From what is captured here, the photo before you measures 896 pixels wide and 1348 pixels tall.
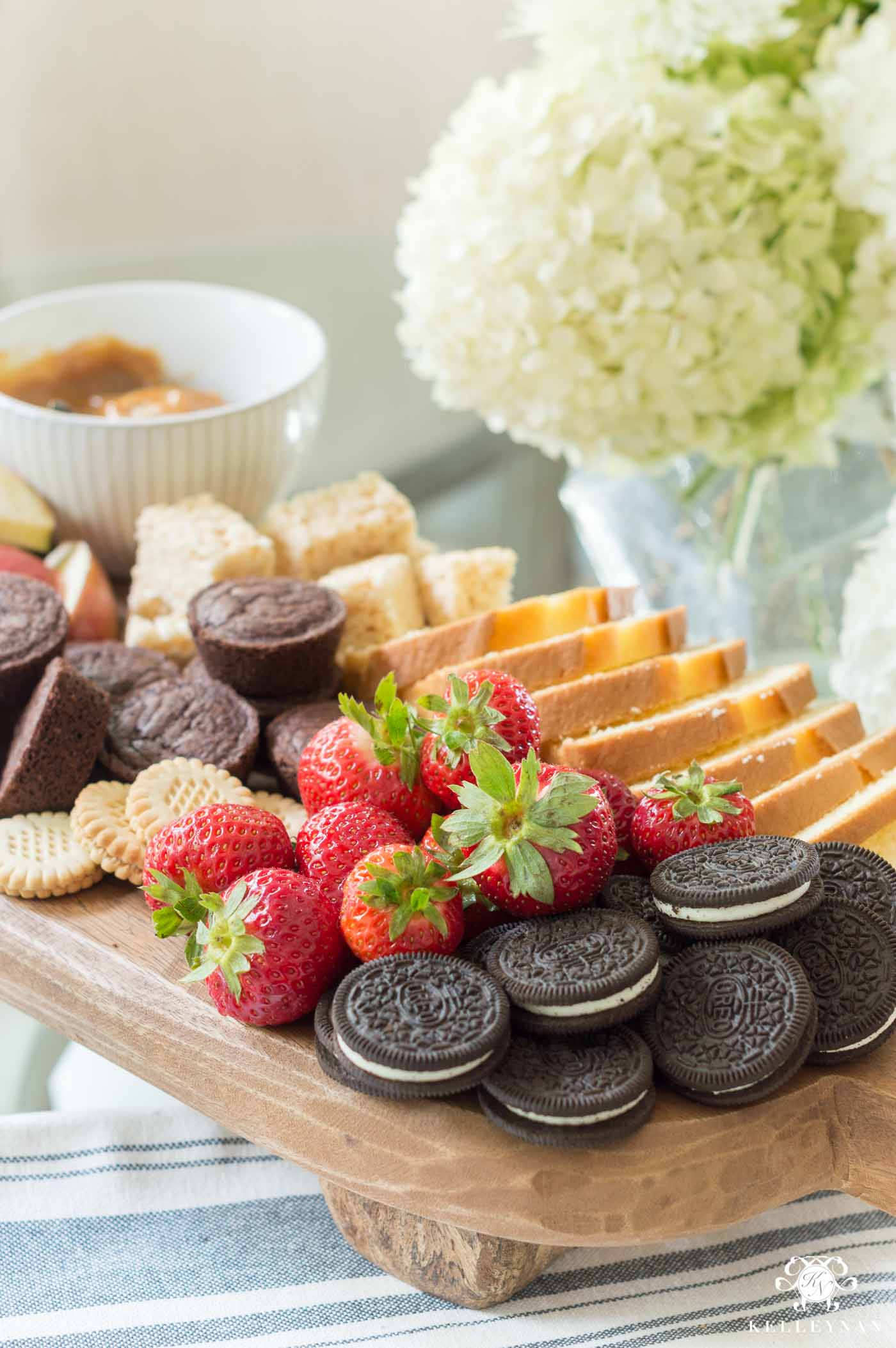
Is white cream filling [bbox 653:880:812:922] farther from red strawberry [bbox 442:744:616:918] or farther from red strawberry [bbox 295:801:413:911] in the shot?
red strawberry [bbox 295:801:413:911]

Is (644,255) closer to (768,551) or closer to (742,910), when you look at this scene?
(768,551)

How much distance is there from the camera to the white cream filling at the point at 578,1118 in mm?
1089

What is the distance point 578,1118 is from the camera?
109 centimetres

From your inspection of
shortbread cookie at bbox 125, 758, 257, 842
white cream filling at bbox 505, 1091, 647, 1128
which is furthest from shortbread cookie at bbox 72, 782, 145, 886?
white cream filling at bbox 505, 1091, 647, 1128

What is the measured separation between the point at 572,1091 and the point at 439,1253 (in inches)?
13.0

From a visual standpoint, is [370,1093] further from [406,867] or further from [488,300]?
[488,300]

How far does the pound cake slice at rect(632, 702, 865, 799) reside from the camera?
1561 millimetres

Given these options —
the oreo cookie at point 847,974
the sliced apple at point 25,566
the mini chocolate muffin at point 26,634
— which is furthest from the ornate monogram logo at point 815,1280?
the sliced apple at point 25,566

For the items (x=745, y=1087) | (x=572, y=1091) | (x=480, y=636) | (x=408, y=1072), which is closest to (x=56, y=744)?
(x=480, y=636)

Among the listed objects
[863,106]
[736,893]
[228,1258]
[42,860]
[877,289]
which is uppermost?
[863,106]

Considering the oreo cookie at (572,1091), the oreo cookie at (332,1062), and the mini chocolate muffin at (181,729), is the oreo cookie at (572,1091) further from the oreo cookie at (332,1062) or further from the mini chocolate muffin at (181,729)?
the mini chocolate muffin at (181,729)

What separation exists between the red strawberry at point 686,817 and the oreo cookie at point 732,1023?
14 cm

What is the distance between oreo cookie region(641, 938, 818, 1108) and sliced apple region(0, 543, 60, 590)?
3.92 feet

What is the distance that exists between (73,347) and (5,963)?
1.23 m
